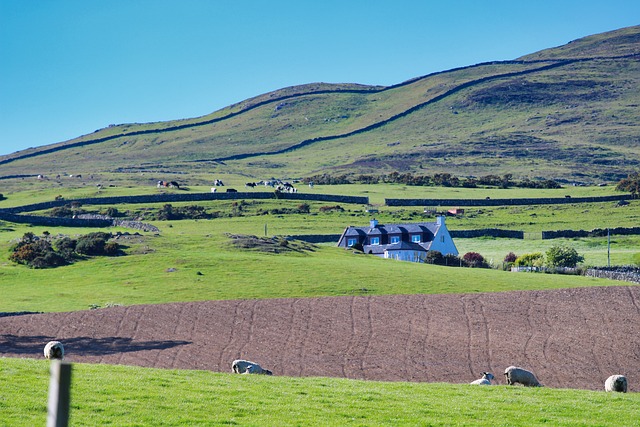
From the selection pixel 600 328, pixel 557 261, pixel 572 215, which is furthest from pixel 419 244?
pixel 600 328

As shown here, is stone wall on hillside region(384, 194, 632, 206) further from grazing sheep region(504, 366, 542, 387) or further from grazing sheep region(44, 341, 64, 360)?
grazing sheep region(44, 341, 64, 360)

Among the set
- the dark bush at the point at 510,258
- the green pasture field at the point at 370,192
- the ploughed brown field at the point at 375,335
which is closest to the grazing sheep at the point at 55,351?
the ploughed brown field at the point at 375,335

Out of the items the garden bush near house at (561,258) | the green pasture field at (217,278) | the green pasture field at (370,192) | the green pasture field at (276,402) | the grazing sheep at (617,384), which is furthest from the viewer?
the green pasture field at (370,192)

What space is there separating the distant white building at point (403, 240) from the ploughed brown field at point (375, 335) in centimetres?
3935

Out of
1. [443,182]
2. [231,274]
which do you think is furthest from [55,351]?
[443,182]

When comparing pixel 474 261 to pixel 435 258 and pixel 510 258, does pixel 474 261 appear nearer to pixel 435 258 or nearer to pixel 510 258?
pixel 435 258

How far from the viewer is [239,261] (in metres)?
71.1

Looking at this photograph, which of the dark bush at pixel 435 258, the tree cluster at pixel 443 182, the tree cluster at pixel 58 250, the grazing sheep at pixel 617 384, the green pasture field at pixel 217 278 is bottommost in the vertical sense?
the grazing sheep at pixel 617 384

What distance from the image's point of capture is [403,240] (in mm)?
99125

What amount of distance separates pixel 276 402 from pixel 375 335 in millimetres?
22411

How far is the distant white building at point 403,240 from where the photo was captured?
96438mm

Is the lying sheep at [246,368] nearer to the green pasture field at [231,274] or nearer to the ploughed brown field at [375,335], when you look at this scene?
the ploughed brown field at [375,335]

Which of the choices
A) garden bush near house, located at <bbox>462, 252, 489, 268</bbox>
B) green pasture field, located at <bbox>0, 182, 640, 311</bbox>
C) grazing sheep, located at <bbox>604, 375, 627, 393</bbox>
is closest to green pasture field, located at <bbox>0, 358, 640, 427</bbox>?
grazing sheep, located at <bbox>604, 375, 627, 393</bbox>

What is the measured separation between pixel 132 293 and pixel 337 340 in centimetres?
1923
